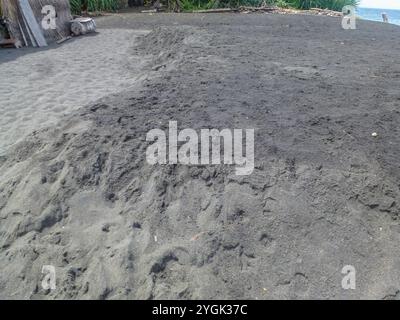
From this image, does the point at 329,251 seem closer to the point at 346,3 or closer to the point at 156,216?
the point at 156,216

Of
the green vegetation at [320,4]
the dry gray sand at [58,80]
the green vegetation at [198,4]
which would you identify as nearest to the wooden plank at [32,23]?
the dry gray sand at [58,80]

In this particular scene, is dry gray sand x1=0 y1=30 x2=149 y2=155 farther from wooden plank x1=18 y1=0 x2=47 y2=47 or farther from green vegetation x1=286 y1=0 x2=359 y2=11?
green vegetation x1=286 y1=0 x2=359 y2=11

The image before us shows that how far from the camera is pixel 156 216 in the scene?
286 centimetres

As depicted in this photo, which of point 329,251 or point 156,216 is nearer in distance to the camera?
point 329,251

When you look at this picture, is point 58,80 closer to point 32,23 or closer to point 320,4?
point 32,23

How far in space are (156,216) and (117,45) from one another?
6.04m

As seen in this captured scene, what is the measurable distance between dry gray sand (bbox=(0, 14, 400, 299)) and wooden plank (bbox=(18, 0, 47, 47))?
14.6 ft

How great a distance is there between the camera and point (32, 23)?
7820 mm

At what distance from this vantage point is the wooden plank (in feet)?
25.0

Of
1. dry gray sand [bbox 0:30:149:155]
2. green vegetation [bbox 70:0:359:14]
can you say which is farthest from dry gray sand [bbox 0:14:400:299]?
green vegetation [bbox 70:0:359:14]

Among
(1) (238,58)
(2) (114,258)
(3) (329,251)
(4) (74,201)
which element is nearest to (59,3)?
(1) (238,58)

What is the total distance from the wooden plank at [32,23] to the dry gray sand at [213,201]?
4.45 meters

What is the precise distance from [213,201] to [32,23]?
22.1ft

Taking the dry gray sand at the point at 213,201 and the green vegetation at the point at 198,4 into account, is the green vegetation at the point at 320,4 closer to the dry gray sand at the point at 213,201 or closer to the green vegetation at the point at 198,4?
the green vegetation at the point at 198,4
